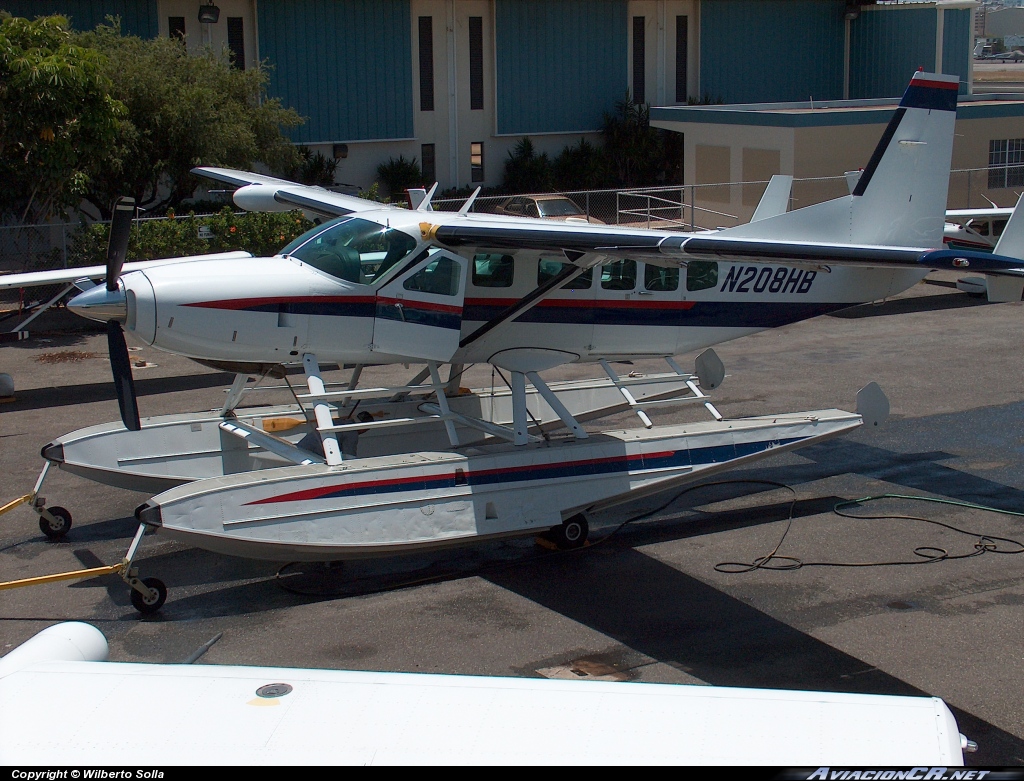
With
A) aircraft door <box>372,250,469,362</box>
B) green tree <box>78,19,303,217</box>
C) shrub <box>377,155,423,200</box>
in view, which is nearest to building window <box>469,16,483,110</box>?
shrub <box>377,155,423,200</box>

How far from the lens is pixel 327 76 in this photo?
32.7 metres

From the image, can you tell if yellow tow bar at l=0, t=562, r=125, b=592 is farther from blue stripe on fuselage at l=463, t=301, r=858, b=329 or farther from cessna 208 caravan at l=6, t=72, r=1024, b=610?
blue stripe on fuselage at l=463, t=301, r=858, b=329

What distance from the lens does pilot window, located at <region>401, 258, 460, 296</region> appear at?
10016 millimetres

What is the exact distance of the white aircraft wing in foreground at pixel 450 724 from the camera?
Result: 13.1 ft

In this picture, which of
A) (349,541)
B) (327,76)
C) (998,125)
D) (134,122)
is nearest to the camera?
(349,541)

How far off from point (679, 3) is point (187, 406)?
28.7 meters

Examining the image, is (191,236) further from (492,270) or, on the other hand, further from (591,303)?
(591,303)

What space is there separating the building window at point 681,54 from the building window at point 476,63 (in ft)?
24.6

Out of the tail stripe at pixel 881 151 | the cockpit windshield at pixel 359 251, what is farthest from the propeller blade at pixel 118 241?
the tail stripe at pixel 881 151

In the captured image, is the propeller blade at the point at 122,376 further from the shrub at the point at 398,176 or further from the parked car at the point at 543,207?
the shrub at the point at 398,176

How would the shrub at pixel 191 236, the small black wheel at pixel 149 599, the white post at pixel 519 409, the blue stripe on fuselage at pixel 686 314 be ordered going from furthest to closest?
the shrub at pixel 191 236 → the blue stripe on fuselage at pixel 686 314 → the white post at pixel 519 409 → the small black wheel at pixel 149 599

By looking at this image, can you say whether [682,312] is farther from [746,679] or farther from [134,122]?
[134,122]

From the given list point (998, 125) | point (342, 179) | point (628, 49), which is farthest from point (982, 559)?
point (628, 49)

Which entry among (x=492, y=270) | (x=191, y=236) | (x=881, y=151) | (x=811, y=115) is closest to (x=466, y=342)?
(x=492, y=270)
